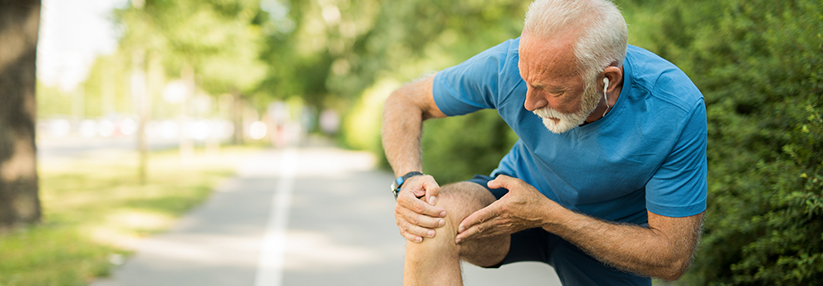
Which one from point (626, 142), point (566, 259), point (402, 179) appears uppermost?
point (626, 142)

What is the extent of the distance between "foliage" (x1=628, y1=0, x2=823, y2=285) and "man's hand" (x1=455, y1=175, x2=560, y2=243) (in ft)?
Answer: 5.66

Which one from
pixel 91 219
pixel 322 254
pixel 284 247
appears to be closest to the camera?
pixel 322 254

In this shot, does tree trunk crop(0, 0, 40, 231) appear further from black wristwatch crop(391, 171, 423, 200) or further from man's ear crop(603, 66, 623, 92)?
man's ear crop(603, 66, 623, 92)

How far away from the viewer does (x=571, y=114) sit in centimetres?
192

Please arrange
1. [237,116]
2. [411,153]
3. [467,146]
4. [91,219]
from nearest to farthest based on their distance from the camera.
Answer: [411,153], [91,219], [467,146], [237,116]

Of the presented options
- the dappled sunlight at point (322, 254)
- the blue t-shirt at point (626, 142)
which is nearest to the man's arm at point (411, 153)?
the blue t-shirt at point (626, 142)

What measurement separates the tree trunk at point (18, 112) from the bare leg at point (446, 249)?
7067 millimetres

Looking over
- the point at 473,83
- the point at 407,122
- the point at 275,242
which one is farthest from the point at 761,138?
the point at 275,242

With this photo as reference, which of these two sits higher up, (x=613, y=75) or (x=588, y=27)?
(x=588, y=27)

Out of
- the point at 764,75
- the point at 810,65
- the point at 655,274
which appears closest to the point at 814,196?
the point at 810,65

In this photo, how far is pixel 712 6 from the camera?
191 inches

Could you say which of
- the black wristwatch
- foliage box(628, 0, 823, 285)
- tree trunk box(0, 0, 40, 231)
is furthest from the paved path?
the black wristwatch

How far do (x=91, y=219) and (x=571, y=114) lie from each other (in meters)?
8.24

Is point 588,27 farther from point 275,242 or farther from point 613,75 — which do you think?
point 275,242
